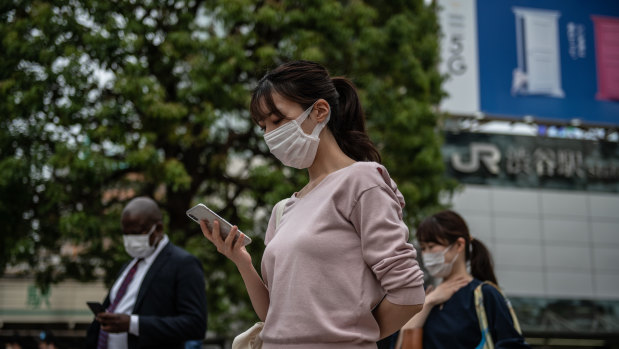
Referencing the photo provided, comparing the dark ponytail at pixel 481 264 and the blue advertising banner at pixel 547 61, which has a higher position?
the blue advertising banner at pixel 547 61

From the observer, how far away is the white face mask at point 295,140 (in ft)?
6.86

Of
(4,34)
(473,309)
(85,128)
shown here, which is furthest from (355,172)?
(4,34)

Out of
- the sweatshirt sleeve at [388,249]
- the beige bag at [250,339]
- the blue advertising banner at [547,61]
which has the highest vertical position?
the blue advertising banner at [547,61]

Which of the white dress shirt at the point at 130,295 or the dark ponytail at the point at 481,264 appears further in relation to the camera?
the white dress shirt at the point at 130,295

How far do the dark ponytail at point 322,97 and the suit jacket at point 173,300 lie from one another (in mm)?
2165

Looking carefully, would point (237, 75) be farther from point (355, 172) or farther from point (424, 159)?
point (355, 172)

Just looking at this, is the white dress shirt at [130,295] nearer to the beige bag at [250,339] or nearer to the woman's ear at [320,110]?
the beige bag at [250,339]

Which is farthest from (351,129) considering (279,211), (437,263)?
(437,263)

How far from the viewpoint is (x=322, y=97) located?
2148 millimetres

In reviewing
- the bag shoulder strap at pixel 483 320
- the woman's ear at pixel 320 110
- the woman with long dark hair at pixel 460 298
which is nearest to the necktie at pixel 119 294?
the woman with long dark hair at pixel 460 298

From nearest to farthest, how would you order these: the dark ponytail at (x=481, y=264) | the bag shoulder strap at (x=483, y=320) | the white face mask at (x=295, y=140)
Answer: the white face mask at (x=295, y=140), the bag shoulder strap at (x=483, y=320), the dark ponytail at (x=481, y=264)

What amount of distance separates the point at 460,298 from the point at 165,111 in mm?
6881

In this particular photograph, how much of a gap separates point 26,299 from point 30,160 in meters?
14.2

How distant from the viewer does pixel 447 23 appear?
71.6 feet
